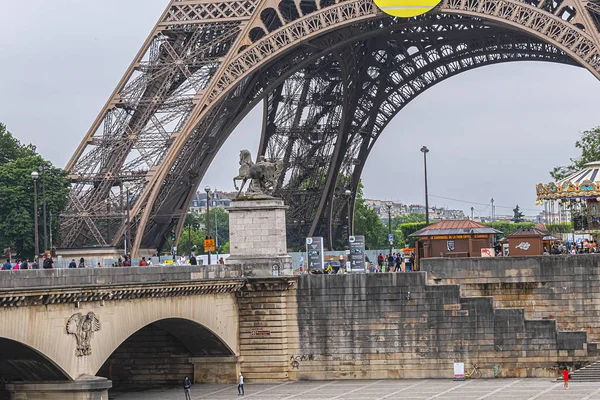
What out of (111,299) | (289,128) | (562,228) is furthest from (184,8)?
(111,299)

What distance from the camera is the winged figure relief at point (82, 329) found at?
1690 inches

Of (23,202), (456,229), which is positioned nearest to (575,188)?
(456,229)

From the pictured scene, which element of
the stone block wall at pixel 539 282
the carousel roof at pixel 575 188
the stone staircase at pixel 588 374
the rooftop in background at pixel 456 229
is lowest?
the stone staircase at pixel 588 374

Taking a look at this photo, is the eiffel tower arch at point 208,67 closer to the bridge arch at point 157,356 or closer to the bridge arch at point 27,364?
the bridge arch at point 157,356

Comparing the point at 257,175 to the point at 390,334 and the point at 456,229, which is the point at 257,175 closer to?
the point at 390,334

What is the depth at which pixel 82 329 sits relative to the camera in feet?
142

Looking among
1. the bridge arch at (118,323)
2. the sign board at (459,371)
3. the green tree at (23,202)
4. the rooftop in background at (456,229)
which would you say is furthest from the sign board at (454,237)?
the green tree at (23,202)

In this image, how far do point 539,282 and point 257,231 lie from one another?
41.4ft

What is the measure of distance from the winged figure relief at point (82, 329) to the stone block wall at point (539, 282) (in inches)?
724

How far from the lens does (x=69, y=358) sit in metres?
42.8

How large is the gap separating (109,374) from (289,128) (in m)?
41.4

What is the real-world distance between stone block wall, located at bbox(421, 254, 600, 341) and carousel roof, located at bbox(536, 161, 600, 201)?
335 inches

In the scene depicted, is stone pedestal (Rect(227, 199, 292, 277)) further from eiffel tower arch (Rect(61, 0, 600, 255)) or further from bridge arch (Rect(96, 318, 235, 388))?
eiffel tower arch (Rect(61, 0, 600, 255))

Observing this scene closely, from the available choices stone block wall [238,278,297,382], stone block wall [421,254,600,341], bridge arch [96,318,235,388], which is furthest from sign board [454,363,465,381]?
bridge arch [96,318,235,388]
